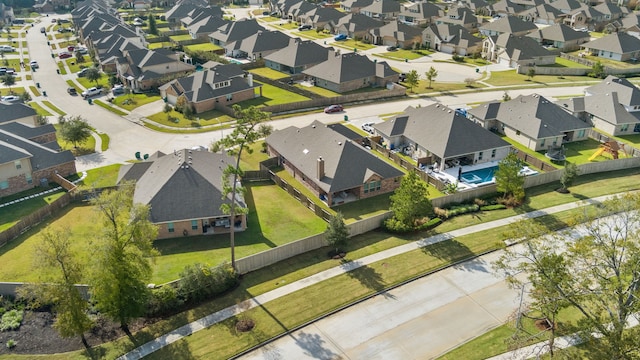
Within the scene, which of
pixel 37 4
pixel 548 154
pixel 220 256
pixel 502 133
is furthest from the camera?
pixel 37 4

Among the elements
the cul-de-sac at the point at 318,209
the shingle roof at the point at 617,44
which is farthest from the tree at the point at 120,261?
the shingle roof at the point at 617,44

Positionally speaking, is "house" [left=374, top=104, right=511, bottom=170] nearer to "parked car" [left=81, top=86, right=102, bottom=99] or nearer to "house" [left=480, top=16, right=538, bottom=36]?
"parked car" [left=81, top=86, right=102, bottom=99]

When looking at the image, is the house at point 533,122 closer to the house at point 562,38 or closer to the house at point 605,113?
the house at point 605,113

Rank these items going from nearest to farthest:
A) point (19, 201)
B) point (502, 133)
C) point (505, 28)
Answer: point (19, 201), point (502, 133), point (505, 28)

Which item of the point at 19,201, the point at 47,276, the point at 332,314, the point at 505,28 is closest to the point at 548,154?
the point at 332,314

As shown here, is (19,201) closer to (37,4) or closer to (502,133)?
(502,133)

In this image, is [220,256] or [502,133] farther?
[502,133]
